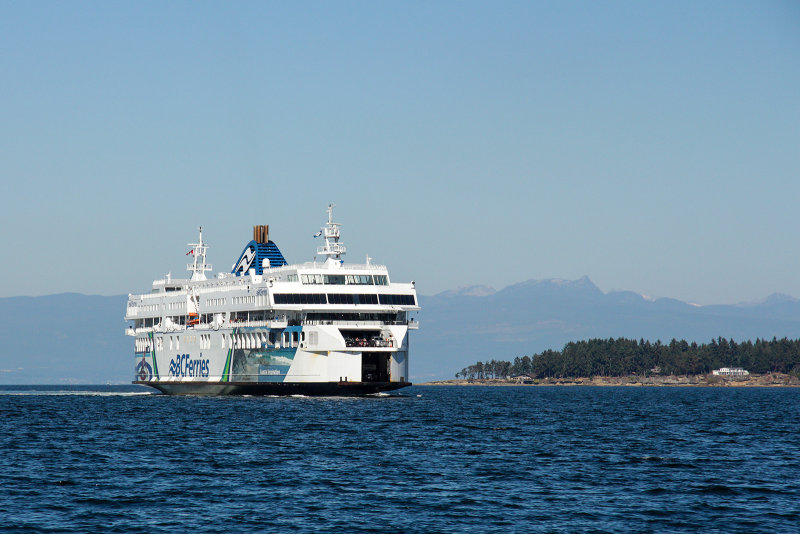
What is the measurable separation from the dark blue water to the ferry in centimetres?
1391

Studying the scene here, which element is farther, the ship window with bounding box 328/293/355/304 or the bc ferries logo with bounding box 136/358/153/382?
the bc ferries logo with bounding box 136/358/153/382

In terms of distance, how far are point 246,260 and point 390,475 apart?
7023 cm

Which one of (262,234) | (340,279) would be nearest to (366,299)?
(340,279)

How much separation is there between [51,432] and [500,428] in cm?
2752

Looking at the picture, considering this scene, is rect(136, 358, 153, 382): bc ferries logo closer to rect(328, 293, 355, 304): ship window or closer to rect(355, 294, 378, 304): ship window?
rect(328, 293, 355, 304): ship window

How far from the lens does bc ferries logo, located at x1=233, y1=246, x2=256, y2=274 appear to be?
110 metres

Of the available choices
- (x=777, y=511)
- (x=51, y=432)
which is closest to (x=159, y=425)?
(x=51, y=432)

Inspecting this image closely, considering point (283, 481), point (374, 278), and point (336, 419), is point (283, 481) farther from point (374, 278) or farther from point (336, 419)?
point (374, 278)

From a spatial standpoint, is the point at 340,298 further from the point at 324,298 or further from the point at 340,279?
the point at 340,279

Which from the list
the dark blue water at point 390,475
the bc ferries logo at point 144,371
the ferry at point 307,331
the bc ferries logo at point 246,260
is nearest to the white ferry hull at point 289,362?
the ferry at point 307,331

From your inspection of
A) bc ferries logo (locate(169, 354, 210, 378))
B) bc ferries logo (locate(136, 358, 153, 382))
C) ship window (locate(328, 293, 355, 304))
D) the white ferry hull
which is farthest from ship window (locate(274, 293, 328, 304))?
bc ferries logo (locate(136, 358, 153, 382))

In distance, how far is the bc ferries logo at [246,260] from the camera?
11012 cm

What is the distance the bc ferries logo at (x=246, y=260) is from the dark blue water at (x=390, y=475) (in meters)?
37.4

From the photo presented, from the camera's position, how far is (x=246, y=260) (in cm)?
11150
